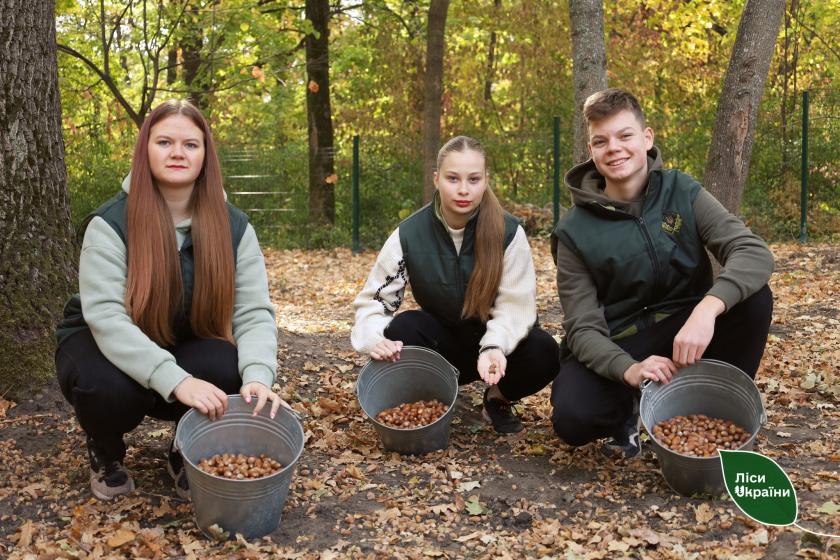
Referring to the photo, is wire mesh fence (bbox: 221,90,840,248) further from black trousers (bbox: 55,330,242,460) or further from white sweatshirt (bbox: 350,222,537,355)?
black trousers (bbox: 55,330,242,460)

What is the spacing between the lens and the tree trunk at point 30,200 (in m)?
3.76

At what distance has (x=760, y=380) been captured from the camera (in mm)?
4430

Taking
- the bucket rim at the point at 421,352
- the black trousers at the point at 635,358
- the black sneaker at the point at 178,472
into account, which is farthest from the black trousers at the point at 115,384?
the black trousers at the point at 635,358

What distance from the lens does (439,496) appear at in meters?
3.20

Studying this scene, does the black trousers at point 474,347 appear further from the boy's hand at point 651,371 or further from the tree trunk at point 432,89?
the tree trunk at point 432,89

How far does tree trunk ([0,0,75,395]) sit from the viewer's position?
3760 mm

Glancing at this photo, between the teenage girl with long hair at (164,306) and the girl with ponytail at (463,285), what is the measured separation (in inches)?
25.3

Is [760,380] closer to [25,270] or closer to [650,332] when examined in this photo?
[650,332]

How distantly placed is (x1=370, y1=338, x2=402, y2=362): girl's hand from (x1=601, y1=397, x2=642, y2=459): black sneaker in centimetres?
93

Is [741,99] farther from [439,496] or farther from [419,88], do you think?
[419,88]

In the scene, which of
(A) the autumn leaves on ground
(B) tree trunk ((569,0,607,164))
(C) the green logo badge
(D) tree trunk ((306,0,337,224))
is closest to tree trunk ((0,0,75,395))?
(A) the autumn leaves on ground

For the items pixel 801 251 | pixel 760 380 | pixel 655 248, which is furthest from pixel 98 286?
pixel 801 251

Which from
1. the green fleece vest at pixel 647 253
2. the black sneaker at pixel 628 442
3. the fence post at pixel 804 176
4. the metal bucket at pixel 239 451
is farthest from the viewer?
the fence post at pixel 804 176

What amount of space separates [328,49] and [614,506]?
10.4 metres
